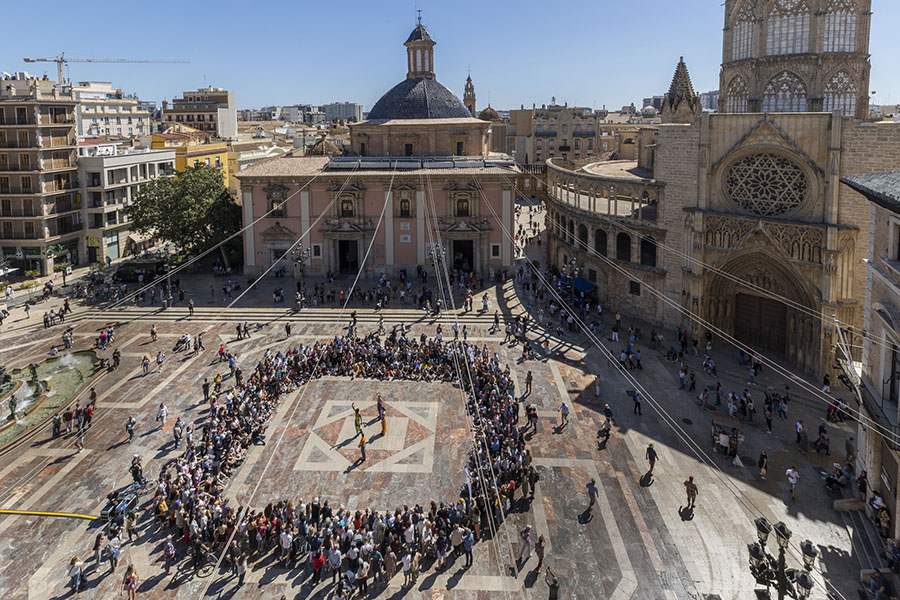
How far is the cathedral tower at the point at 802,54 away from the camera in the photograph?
131 feet

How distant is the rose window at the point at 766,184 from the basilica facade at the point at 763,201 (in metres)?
0.06

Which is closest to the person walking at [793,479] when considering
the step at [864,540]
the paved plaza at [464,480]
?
the paved plaza at [464,480]

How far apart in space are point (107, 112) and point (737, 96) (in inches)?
3280

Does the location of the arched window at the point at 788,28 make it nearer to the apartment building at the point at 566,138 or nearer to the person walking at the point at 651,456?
the person walking at the point at 651,456

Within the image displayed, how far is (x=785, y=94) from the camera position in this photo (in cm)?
4244

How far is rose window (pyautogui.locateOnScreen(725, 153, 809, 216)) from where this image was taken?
33.2m

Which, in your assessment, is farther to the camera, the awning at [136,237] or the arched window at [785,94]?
the awning at [136,237]

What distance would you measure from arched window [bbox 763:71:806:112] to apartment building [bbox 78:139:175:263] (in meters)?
47.0

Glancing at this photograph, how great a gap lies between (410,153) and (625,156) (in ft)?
74.9

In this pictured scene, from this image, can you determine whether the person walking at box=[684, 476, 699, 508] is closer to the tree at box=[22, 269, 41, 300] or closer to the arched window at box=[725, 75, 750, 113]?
the arched window at box=[725, 75, 750, 113]

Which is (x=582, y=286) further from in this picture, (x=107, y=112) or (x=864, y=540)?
(x=107, y=112)

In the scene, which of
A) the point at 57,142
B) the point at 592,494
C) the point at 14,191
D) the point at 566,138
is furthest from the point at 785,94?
the point at 566,138

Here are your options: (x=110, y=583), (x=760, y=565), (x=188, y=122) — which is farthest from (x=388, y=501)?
(x=188, y=122)

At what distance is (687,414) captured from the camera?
28.5 metres
